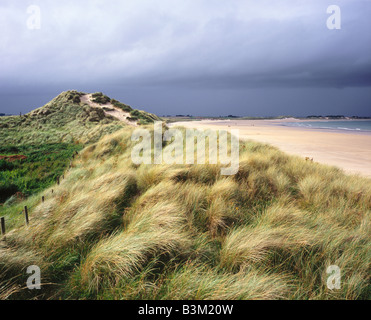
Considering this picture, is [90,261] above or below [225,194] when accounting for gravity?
below

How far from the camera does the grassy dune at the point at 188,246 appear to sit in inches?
85.8

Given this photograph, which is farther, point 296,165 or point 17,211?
point 296,165

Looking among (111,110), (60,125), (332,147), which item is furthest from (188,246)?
(111,110)

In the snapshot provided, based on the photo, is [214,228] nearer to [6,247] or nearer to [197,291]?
[197,291]

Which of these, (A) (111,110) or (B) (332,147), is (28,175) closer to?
(B) (332,147)

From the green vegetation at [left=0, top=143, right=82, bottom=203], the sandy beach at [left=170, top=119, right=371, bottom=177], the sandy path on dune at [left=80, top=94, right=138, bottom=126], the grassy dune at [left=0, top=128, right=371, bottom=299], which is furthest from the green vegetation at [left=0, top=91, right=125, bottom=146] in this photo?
the grassy dune at [left=0, top=128, right=371, bottom=299]

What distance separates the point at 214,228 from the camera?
3375 millimetres

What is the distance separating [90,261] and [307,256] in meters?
2.73

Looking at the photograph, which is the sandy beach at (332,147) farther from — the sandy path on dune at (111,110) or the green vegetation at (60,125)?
the sandy path on dune at (111,110)

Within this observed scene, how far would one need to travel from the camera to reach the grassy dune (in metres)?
2.18

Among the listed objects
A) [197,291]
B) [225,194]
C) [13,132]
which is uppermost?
[13,132]

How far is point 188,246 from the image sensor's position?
2.78 m

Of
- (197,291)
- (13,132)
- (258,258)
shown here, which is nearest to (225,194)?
(258,258)

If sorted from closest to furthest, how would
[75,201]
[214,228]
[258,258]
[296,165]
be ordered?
[258,258], [214,228], [75,201], [296,165]
